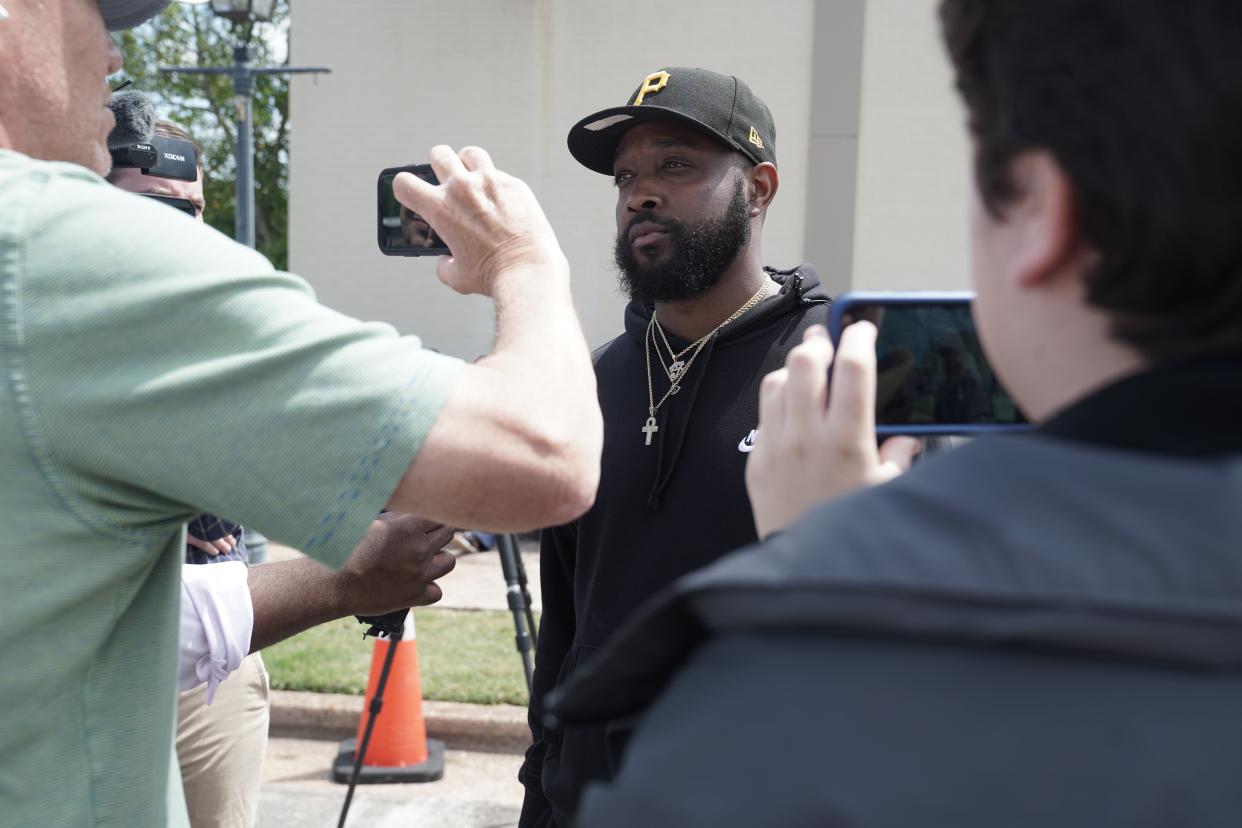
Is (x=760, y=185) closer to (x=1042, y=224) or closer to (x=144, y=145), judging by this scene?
(x=144, y=145)

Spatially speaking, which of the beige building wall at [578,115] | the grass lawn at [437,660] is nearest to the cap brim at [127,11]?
the grass lawn at [437,660]

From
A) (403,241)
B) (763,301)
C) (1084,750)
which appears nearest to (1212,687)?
(1084,750)

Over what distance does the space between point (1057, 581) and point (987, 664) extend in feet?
0.23

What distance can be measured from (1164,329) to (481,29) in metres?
12.5

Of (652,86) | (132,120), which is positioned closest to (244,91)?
(132,120)

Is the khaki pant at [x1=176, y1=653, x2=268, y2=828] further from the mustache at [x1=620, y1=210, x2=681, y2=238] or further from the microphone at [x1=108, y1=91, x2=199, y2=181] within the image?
the mustache at [x1=620, y1=210, x2=681, y2=238]

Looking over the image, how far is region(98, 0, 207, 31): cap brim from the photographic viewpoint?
164 cm

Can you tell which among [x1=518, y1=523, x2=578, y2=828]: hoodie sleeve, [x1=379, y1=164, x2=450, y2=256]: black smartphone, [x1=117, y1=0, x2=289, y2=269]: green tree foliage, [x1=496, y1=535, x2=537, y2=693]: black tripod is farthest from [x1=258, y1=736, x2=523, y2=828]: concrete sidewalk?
[x1=117, y1=0, x2=289, y2=269]: green tree foliage

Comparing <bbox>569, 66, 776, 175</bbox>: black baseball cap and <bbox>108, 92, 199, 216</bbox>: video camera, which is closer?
<bbox>108, 92, 199, 216</bbox>: video camera

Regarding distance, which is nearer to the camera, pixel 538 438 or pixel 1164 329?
pixel 1164 329

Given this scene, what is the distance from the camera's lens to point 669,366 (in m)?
2.89

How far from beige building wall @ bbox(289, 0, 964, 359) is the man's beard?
900 cm

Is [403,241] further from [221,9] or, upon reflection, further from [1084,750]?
[221,9]

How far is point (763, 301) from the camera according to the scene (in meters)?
2.84
